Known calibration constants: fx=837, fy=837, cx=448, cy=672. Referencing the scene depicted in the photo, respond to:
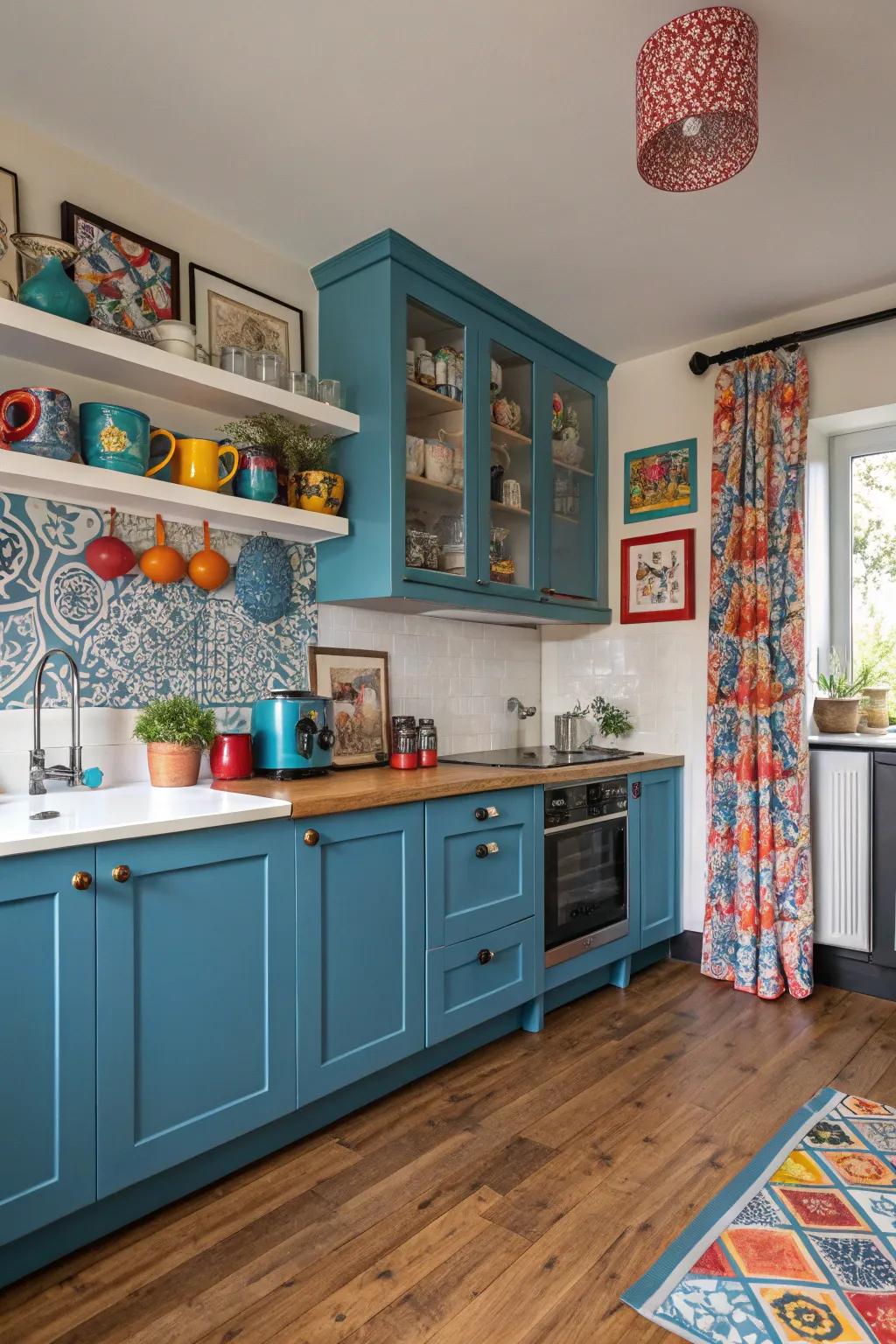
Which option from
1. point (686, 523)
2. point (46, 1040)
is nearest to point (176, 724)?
point (46, 1040)

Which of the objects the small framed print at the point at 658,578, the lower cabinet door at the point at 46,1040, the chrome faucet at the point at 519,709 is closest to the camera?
the lower cabinet door at the point at 46,1040

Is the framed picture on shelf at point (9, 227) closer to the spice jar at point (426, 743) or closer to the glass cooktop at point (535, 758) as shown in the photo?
the spice jar at point (426, 743)

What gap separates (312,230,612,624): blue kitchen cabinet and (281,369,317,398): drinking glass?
0.20 m

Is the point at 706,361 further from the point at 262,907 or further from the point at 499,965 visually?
the point at 262,907

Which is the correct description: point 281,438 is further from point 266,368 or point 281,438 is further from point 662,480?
point 662,480

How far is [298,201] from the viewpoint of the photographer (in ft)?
8.09

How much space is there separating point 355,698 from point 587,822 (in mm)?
934

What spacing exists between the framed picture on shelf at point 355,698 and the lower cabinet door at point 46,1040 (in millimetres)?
1249

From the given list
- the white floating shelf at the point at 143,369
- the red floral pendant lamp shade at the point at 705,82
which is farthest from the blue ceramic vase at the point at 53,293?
the red floral pendant lamp shade at the point at 705,82

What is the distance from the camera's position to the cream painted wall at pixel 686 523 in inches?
123

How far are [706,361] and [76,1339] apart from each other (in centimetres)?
353

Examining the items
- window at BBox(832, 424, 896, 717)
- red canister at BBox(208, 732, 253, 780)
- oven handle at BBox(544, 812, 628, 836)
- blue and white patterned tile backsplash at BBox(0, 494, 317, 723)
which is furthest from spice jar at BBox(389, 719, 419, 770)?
window at BBox(832, 424, 896, 717)

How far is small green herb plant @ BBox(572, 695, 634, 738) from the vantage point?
3605 mm

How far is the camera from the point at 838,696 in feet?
11.1
